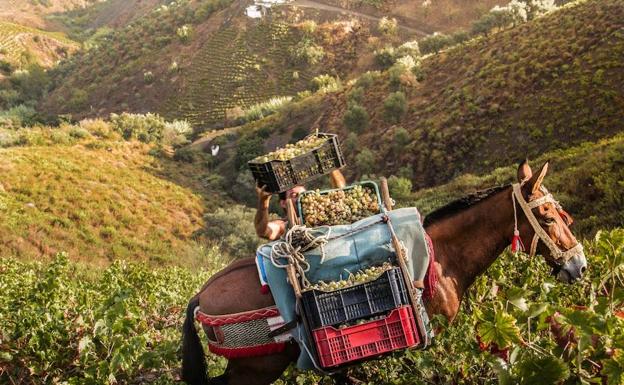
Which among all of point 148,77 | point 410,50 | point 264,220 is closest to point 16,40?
point 148,77

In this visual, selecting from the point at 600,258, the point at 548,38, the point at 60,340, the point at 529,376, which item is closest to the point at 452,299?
the point at 600,258

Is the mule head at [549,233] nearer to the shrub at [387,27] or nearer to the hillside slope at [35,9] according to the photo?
the shrub at [387,27]

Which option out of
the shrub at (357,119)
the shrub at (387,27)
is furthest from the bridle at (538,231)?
the shrub at (387,27)

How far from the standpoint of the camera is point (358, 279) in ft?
12.1

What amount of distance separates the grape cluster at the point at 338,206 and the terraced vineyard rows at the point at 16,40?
249ft

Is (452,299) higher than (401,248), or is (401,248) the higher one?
(401,248)

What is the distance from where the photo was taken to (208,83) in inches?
2261

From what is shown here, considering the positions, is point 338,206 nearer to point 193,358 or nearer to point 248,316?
point 248,316

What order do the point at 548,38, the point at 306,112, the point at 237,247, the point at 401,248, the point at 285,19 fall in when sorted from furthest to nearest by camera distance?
1. the point at 285,19
2. the point at 306,112
3. the point at 548,38
4. the point at 237,247
5. the point at 401,248

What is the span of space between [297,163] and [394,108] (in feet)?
94.2

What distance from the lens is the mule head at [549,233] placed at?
Answer: 4.17 metres

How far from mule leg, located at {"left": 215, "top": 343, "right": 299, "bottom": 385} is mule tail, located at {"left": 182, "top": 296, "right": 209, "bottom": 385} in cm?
27

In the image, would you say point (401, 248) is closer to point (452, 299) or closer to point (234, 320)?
point (452, 299)

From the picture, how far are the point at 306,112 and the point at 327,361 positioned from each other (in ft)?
125
